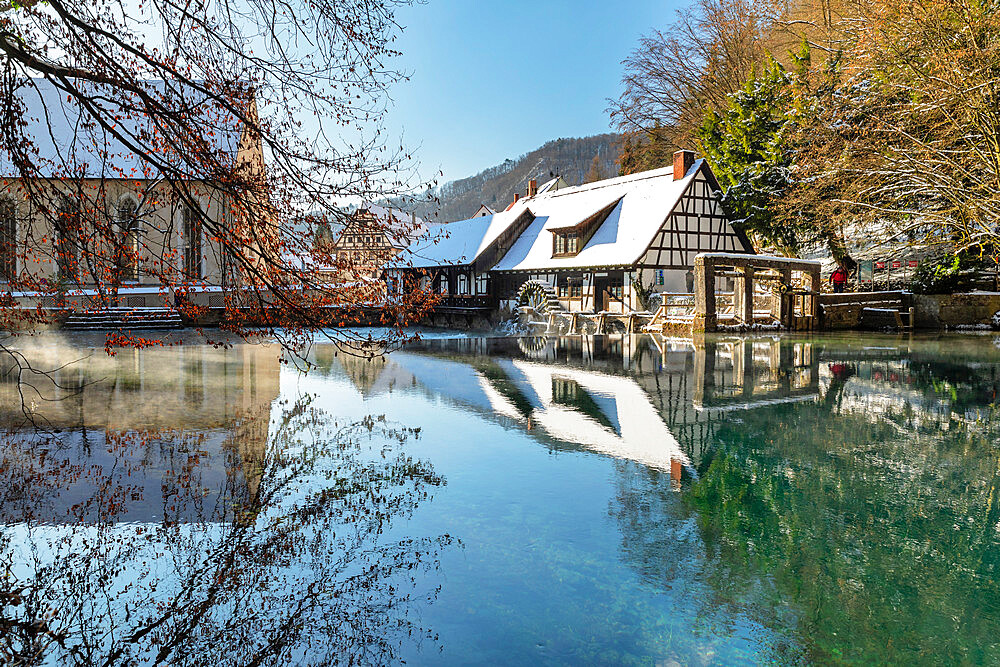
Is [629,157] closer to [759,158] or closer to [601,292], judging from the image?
[759,158]

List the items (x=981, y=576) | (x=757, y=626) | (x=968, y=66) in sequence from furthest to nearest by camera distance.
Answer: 1. (x=968, y=66)
2. (x=981, y=576)
3. (x=757, y=626)

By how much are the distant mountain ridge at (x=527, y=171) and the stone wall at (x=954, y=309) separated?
278ft

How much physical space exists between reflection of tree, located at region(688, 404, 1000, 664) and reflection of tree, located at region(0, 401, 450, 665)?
83.5 inches

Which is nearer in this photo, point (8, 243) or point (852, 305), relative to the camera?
point (8, 243)

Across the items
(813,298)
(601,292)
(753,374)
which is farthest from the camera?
(601,292)

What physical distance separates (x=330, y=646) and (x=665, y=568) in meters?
2.07

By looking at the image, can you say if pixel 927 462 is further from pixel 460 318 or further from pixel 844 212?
pixel 460 318

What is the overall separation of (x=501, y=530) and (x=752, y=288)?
913 inches

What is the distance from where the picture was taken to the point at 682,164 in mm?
32938

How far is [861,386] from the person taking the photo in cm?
1216

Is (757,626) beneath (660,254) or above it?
beneath

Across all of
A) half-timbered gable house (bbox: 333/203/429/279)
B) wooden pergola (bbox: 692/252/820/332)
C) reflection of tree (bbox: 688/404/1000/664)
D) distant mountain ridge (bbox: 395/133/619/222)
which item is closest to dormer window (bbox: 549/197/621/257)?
wooden pergola (bbox: 692/252/820/332)

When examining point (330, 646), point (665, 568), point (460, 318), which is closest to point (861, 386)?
point (665, 568)

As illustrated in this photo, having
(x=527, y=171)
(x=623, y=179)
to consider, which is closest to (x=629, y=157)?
(x=623, y=179)
